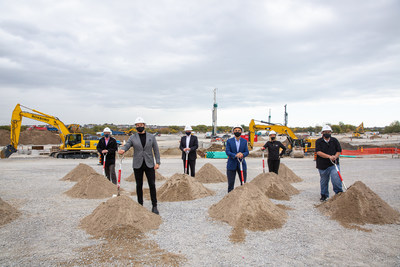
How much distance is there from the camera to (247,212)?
5.29 meters

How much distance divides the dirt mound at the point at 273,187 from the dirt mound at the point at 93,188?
4259 millimetres

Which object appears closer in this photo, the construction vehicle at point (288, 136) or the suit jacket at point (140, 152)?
the suit jacket at point (140, 152)

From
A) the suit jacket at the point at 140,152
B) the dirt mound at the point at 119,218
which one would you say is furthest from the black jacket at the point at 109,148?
the dirt mound at the point at 119,218

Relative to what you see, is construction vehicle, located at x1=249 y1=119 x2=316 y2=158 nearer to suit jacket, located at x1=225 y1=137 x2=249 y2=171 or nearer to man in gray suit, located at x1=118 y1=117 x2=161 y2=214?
suit jacket, located at x1=225 y1=137 x2=249 y2=171

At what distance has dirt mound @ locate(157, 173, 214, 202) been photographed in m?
7.29

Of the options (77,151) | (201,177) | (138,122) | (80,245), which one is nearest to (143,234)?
(80,245)

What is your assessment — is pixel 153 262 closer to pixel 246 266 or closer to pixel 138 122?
pixel 246 266

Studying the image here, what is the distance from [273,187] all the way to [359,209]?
8.10 ft

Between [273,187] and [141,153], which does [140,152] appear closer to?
[141,153]

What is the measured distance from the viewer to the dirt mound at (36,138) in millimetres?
45928

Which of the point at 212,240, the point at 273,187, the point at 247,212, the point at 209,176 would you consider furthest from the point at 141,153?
the point at 209,176

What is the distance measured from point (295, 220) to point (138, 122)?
3.80 m

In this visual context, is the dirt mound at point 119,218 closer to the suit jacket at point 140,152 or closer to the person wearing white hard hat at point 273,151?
the suit jacket at point 140,152

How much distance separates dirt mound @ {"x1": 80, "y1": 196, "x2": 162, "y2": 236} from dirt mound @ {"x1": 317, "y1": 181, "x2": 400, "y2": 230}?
3608mm
